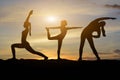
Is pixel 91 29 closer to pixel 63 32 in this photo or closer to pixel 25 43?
pixel 63 32

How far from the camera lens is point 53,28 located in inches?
1184
